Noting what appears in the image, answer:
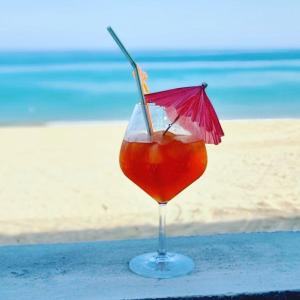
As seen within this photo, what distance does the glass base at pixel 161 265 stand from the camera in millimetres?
1369

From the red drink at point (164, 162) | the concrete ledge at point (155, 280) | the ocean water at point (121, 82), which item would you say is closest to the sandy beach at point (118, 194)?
the concrete ledge at point (155, 280)

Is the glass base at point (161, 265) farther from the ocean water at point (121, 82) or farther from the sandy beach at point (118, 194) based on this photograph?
the ocean water at point (121, 82)

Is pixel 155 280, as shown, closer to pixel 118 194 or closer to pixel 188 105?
pixel 188 105

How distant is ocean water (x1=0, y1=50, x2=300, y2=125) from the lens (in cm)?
1240

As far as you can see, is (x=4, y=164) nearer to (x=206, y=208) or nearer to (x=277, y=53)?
(x=206, y=208)

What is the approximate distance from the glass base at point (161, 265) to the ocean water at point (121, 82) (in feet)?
31.7

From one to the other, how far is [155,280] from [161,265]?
9cm

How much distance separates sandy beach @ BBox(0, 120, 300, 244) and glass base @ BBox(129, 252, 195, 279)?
250cm

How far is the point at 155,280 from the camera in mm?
1332

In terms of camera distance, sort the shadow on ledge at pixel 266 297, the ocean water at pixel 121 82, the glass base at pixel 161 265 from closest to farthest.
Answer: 1. the shadow on ledge at pixel 266 297
2. the glass base at pixel 161 265
3. the ocean water at pixel 121 82

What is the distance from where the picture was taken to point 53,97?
14.6 meters

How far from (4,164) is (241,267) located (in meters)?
5.23

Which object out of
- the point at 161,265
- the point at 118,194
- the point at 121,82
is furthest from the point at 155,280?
the point at 121,82

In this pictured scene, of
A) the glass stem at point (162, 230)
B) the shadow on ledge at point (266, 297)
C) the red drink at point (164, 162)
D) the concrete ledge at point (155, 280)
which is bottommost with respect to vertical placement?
the shadow on ledge at point (266, 297)
